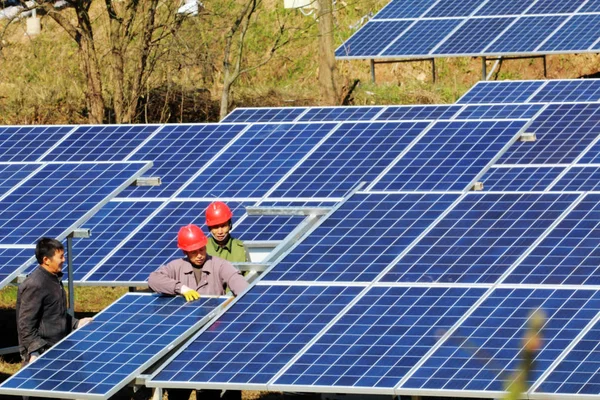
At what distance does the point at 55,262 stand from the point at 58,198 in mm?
2915

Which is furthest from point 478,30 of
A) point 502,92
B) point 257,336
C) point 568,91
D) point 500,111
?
point 257,336

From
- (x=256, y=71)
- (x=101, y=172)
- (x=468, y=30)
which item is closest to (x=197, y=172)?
(x=101, y=172)

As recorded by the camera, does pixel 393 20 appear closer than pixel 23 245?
No

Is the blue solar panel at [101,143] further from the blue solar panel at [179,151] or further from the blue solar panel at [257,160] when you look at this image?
the blue solar panel at [257,160]

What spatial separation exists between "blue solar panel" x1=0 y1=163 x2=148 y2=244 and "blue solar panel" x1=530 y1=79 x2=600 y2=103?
1026cm

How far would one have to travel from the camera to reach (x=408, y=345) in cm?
Answer: 1086

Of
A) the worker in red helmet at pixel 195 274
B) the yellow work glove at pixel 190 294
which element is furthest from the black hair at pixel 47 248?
the yellow work glove at pixel 190 294

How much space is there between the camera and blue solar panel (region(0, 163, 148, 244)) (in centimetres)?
1446

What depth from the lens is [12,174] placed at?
16.4 m

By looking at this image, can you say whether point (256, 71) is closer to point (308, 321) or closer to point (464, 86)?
point (464, 86)

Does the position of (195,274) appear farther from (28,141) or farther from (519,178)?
(28,141)

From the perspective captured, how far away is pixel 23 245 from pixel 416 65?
24.7m

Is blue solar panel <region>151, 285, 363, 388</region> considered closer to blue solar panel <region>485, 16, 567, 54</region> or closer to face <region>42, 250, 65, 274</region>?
face <region>42, 250, 65, 274</region>

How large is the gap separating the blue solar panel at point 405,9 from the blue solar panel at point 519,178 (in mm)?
16248
